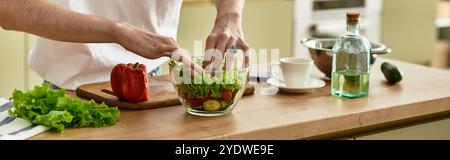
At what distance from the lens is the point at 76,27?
168 centimetres

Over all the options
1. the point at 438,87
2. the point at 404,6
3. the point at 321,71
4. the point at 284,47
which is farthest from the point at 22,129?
the point at 404,6

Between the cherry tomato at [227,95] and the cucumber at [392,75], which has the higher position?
the cherry tomato at [227,95]

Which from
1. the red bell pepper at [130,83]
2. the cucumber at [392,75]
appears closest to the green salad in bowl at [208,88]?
the red bell pepper at [130,83]

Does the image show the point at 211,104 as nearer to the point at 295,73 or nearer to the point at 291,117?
the point at 291,117

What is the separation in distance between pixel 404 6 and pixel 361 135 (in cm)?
245

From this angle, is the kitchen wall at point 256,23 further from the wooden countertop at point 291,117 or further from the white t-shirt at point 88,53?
the wooden countertop at point 291,117

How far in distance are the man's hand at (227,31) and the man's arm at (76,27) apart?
0.44 feet

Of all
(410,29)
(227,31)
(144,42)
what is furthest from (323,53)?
(410,29)

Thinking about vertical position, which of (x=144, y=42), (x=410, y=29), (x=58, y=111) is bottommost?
(x=410, y=29)

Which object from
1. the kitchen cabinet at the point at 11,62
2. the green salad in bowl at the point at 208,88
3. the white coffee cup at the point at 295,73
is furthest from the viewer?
the kitchen cabinet at the point at 11,62

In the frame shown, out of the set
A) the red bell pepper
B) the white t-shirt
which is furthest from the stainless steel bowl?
the red bell pepper

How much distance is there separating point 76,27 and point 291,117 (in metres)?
0.53

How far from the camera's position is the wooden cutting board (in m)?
1.70

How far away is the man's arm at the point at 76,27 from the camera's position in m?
1.66
